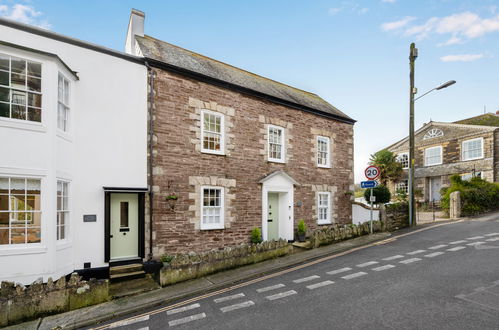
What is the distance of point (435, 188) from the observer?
27.6 m

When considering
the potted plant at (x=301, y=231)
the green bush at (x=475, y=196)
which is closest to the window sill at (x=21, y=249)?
the potted plant at (x=301, y=231)

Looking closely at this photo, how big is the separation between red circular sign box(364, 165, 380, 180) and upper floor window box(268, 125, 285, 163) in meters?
4.14

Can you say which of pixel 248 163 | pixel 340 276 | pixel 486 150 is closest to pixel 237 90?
pixel 248 163

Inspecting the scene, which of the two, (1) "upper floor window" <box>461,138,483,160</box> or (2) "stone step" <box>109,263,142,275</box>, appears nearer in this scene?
(2) "stone step" <box>109,263,142,275</box>

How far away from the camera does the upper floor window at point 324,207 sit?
49.0ft

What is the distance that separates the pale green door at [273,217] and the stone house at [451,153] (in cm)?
2164

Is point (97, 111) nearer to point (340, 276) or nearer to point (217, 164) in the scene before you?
point (217, 164)

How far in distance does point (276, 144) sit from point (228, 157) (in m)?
3.06

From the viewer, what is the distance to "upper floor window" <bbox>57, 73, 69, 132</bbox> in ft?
26.5

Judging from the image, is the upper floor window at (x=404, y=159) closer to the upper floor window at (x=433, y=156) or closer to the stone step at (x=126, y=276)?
the upper floor window at (x=433, y=156)

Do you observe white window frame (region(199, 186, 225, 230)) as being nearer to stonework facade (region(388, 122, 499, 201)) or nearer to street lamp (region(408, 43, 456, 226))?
street lamp (region(408, 43, 456, 226))

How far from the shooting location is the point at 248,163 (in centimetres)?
1229

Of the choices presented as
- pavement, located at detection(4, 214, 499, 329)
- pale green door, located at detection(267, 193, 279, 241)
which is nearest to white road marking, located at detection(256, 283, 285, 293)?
pavement, located at detection(4, 214, 499, 329)

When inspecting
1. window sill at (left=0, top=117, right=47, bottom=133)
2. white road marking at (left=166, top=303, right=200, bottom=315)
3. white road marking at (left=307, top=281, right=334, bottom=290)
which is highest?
window sill at (left=0, top=117, right=47, bottom=133)
